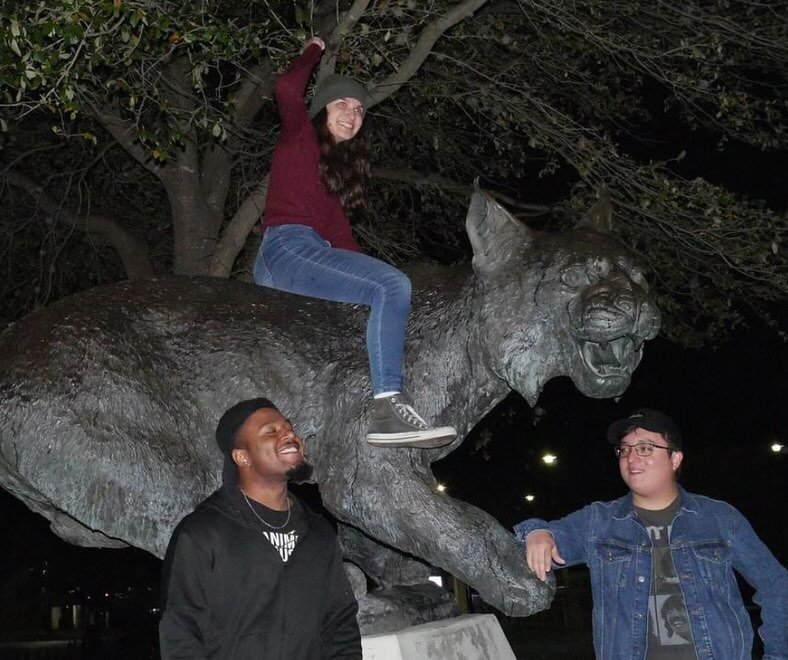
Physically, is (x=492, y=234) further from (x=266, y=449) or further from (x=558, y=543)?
(x=266, y=449)

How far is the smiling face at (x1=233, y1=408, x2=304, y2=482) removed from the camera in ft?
9.74

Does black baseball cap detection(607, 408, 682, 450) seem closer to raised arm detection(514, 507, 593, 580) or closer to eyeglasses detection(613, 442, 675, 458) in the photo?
eyeglasses detection(613, 442, 675, 458)

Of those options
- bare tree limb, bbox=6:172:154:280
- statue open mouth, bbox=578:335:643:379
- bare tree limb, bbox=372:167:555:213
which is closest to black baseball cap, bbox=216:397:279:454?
statue open mouth, bbox=578:335:643:379

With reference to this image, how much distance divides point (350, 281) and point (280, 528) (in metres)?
1.23

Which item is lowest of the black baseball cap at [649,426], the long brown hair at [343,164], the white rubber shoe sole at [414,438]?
the black baseball cap at [649,426]

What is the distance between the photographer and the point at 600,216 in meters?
4.25

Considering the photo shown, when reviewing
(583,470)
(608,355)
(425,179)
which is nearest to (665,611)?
(608,355)

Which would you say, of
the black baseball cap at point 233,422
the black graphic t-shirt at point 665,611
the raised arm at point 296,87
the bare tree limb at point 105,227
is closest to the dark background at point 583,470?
the bare tree limb at point 105,227

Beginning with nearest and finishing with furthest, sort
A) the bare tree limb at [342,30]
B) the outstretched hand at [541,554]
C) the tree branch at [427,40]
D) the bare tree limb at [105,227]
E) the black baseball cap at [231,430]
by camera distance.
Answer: the black baseball cap at [231,430] → the outstretched hand at [541,554] → the bare tree limb at [342,30] → the tree branch at [427,40] → the bare tree limb at [105,227]

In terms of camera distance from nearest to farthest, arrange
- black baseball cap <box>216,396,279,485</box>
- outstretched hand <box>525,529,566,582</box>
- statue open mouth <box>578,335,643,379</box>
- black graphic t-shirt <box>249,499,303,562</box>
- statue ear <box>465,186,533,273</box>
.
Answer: black graphic t-shirt <box>249,499,303,562</box>
black baseball cap <box>216,396,279,485</box>
outstretched hand <box>525,529,566,582</box>
statue open mouth <box>578,335,643,379</box>
statue ear <box>465,186,533,273</box>

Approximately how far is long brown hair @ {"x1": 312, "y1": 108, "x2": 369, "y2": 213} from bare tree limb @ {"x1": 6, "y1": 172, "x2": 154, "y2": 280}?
5438 millimetres

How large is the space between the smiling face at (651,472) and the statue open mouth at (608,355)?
30cm

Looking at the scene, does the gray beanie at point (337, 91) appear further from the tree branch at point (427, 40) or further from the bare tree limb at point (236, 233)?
the bare tree limb at point (236, 233)

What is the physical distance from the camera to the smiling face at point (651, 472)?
11.6 feet
